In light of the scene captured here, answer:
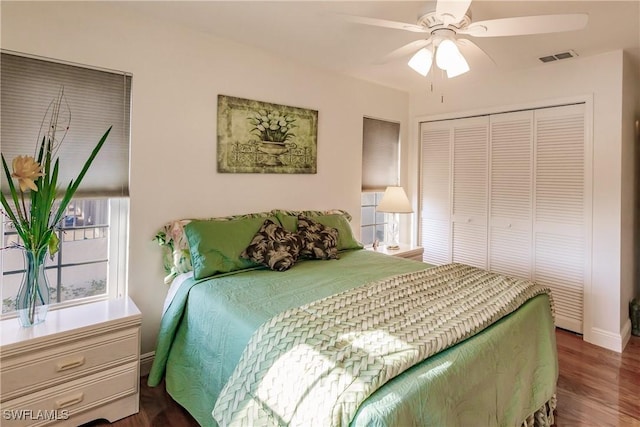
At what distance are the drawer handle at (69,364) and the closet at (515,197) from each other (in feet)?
11.3

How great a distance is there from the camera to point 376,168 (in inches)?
156

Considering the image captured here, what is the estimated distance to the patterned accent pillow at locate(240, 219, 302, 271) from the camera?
7.80 feet

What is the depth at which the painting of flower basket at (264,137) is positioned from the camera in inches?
109

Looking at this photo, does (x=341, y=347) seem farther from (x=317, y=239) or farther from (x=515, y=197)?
(x=515, y=197)

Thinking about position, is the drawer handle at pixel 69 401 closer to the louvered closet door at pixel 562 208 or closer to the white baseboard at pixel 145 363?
the white baseboard at pixel 145 363

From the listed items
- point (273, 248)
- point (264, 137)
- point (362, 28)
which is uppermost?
point (362, 28)

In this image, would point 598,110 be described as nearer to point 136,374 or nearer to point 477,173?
point 477,173

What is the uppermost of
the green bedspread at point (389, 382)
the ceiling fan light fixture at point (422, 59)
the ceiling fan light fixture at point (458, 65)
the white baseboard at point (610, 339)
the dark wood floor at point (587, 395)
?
the ceiling fan light fixture at point (422, 59)

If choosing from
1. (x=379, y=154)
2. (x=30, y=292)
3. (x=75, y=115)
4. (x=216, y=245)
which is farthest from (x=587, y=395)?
(x=75, y=115)

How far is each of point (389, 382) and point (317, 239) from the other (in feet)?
5.42

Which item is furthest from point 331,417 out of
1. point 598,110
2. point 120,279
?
point 598,110

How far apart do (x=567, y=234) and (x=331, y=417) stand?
3.03 meters

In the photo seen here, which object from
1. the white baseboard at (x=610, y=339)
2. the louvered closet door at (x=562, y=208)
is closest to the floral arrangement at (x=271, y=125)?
the louvered closet door at (x=562, y=208)

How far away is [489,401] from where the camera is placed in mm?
1391
